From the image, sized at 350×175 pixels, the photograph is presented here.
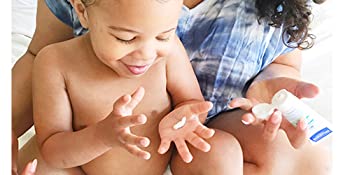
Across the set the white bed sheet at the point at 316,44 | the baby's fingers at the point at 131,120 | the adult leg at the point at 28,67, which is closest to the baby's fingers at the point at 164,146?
the baby's fingers at the point at 131,120

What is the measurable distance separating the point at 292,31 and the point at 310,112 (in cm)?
18

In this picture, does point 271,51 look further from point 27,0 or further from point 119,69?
point 27,0

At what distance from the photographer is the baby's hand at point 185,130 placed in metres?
0.76

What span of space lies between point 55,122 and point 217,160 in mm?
216

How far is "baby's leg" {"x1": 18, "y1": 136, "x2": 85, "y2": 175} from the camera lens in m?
0.82

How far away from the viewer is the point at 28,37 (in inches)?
42.9

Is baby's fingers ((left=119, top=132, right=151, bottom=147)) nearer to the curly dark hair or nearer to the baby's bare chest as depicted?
the baby's bare chest

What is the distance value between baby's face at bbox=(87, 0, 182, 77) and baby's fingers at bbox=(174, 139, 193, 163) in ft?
0.34

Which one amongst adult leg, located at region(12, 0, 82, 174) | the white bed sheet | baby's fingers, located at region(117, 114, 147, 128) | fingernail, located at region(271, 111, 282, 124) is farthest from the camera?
the white bed sheet

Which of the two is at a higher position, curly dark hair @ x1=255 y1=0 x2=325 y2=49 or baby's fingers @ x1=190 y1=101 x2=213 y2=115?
curly dark hair @ x1=255 y1=0 x2=325 y2=49

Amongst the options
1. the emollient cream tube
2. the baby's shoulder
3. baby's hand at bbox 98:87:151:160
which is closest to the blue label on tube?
the emollient cream tube

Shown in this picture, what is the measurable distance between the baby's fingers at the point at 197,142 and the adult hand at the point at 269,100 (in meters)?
0.06

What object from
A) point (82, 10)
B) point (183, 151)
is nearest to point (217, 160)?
point (183, 151)
